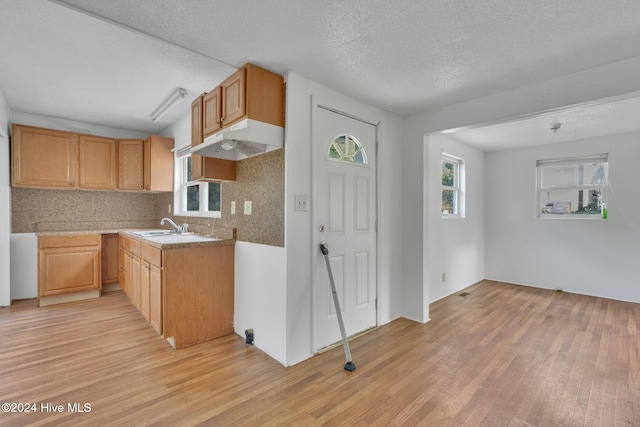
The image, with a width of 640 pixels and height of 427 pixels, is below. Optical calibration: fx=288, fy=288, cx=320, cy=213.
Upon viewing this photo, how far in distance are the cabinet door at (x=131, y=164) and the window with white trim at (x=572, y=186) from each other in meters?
6.48

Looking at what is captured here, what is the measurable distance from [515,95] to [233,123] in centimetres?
250

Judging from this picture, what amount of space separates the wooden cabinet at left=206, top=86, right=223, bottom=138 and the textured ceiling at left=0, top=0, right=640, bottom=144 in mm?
148

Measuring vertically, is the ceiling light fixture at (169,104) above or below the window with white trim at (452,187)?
above

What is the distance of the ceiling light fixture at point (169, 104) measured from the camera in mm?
2949

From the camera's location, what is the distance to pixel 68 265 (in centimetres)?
374

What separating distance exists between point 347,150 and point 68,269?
3.88 meters

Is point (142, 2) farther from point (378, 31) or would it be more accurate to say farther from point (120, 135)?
point (120, 135)

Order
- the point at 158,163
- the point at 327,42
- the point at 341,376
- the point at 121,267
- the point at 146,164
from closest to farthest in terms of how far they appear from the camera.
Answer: the point at 327,42 < the point at 341,376 < the point at 121,267 < the point at 158,163 < the point at 146,164

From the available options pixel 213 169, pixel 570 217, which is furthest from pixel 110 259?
pixel 570 217

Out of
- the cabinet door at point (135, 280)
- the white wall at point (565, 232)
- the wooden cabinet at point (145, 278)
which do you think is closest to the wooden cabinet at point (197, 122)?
the wooden cabinet at point (145, 278)

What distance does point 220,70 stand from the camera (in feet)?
8.04

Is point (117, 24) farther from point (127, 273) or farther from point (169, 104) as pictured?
point (127, 273)

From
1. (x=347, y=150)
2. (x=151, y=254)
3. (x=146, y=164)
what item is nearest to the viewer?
(x=151, y=254)

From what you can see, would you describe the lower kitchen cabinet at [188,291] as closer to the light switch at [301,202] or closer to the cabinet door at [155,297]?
the cabinet door at [155,297]
